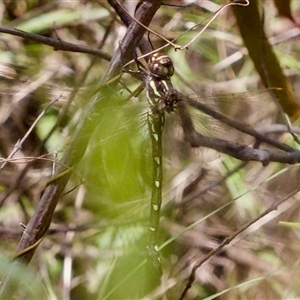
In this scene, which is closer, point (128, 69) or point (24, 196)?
point (128, 69)

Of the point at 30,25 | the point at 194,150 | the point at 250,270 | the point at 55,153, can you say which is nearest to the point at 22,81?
the point at 55,153

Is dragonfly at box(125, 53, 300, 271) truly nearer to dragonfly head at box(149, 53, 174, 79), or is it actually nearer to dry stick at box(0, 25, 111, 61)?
dragonfly head at box(149, 53, 174, 79)

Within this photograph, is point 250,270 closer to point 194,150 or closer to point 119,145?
point 194,150

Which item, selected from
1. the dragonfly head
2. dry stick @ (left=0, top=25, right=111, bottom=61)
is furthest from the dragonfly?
dry stick @ (left=0, top=25, right=111, bottom=61)

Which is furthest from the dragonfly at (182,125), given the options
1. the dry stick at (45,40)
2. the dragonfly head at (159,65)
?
the dry stick at (45,40)

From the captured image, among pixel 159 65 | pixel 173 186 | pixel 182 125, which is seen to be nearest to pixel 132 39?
pixel 159 65

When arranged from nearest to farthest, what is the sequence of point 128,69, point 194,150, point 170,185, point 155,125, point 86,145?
point 86,145 → point 128,69 → point 155,125 → point 194,150 → point 170,185
